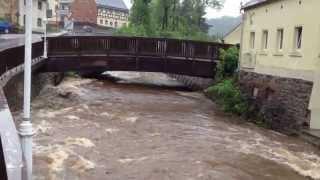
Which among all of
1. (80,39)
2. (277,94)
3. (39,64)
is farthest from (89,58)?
(277,94)

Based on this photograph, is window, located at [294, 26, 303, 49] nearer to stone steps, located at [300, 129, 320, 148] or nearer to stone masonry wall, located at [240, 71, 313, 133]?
stone masonry wall, located at [240, 71, 313, 133]

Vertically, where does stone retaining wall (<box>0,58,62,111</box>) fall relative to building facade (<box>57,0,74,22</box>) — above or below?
below

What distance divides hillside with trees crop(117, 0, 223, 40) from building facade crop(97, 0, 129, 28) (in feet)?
144

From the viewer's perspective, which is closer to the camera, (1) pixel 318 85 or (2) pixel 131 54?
(1) pixel 318 85

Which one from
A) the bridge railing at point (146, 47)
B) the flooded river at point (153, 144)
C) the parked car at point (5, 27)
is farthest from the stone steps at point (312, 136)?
the parked car at point (5, 27)

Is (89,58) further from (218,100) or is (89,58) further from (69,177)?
(69,177)

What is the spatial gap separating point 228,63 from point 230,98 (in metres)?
5.14

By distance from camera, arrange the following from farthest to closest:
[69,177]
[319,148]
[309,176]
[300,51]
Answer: [300,51] < [319,148] < [309,176] < [69,177]

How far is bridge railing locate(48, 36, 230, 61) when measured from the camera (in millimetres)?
30344

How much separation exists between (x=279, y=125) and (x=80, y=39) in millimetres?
14378

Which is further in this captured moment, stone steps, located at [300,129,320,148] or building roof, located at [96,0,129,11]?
building roof, located at [96,0,129,11]

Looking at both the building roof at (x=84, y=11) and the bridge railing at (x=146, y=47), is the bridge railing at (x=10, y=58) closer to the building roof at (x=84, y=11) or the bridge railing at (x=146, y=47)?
the bridge railing at (x=146, y=47)

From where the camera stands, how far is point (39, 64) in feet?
85.2

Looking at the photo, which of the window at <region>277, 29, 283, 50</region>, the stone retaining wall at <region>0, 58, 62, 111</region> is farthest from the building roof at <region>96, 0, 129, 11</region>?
the window at <region>277, 29, 283, 50</region>
